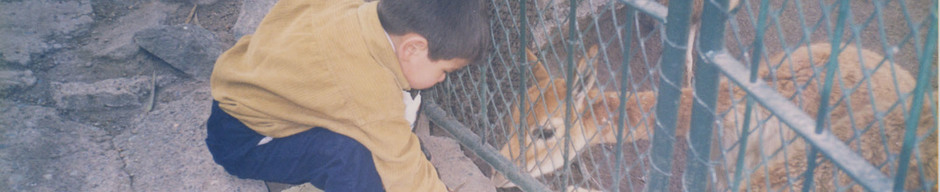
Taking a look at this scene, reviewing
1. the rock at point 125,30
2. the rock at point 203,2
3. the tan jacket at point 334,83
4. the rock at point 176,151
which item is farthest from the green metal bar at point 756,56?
the rock at point 203,2

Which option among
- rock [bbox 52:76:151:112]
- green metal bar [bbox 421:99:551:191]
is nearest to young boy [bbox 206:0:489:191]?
green metal bar [bbox 421:99:551:191]

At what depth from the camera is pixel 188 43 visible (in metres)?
3.27

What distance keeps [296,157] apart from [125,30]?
1819 mm

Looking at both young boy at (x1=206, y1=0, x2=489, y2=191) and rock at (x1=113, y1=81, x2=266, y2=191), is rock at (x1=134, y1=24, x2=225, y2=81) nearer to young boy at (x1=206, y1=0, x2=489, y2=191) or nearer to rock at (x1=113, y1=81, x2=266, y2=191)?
rock at (x1=113, y1=81, x2=266, y2=191)

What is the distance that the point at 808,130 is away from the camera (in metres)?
1.23

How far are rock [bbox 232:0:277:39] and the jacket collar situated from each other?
1.51 m

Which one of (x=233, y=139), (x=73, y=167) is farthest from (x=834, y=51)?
(x=73, y=167)

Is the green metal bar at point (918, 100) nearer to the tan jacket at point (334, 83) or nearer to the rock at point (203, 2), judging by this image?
the tan jacket at point (334, 83)

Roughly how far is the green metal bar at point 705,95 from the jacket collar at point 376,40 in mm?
807

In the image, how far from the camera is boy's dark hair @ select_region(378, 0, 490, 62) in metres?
1.94

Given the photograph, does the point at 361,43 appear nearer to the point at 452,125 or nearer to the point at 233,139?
the point at 233,139

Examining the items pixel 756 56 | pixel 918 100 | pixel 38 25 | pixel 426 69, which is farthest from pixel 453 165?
pixel 38 25

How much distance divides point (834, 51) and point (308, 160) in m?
1.60

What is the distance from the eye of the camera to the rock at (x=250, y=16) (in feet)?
11.0
